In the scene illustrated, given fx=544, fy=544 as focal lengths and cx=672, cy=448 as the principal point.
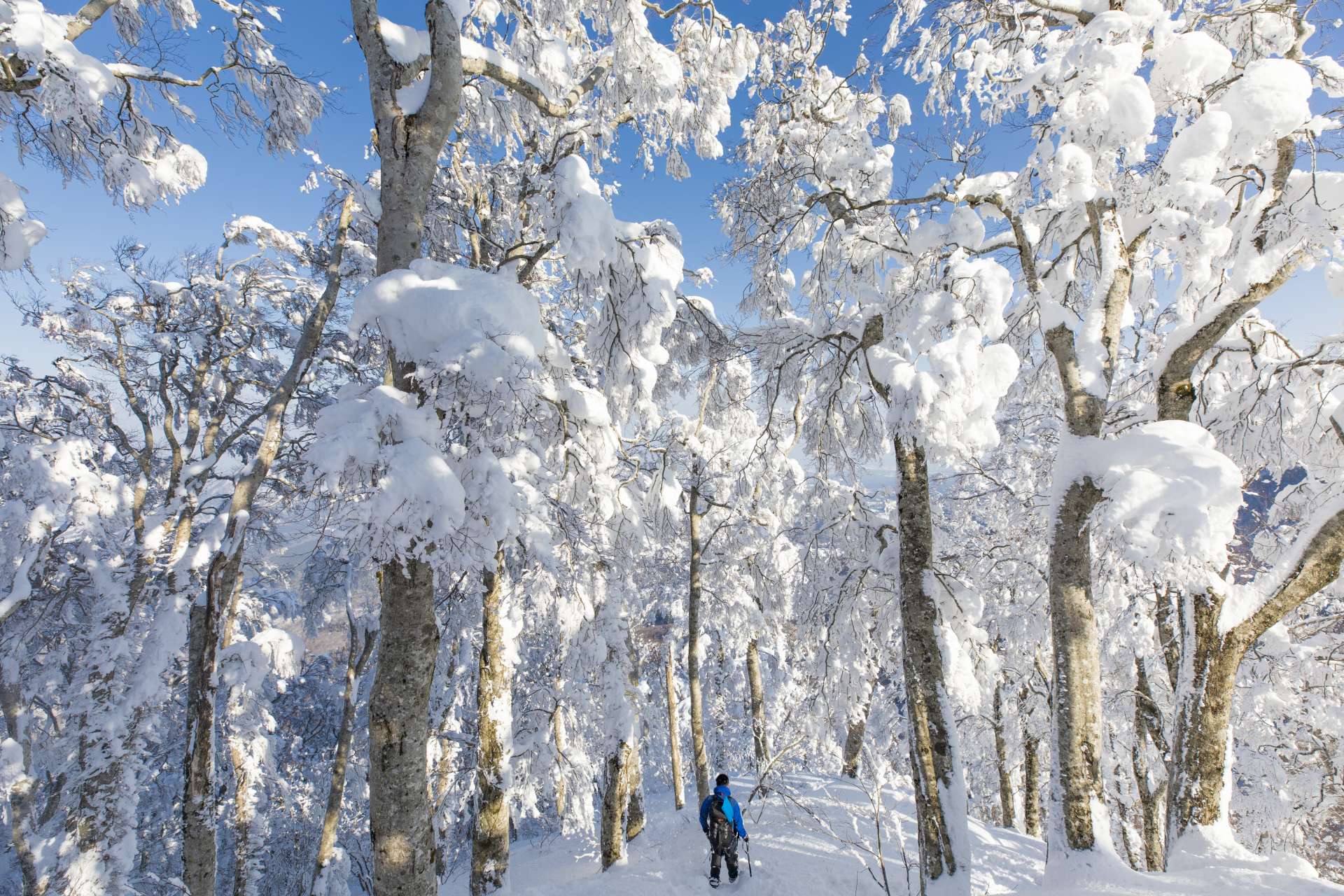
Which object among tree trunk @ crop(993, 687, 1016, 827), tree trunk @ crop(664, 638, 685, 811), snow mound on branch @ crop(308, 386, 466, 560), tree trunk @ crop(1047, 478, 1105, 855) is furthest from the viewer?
tree trunk @ crop(993, 687, 1016, 827)

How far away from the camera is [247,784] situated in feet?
34.3

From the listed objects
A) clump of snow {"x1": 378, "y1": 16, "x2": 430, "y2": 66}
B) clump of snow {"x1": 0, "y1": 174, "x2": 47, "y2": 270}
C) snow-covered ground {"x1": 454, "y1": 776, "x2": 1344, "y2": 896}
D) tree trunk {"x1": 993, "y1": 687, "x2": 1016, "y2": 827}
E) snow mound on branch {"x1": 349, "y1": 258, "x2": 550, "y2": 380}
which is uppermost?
clump of snow {"x1": 378, "y1": 16, "x2": 430, "y2": 66}

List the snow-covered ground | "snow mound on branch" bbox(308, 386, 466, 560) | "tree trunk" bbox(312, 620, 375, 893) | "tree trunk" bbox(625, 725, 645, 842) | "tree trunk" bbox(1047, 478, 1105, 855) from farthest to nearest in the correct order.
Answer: "tree trunk" bbox(625, 725, 645, 842) → "tree trunk" bbox(312, 620, 375, 893) → "tree trunk" bbox(1047, 478, 1105, 855) → the snow-covered ground → "snow mound on branch" bbox(308, 386, 466, 560)

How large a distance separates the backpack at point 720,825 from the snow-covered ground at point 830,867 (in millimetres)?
601

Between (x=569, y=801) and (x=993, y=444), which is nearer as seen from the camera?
(x=993, y=444)

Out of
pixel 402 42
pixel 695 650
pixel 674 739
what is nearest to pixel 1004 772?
pixel 674 739

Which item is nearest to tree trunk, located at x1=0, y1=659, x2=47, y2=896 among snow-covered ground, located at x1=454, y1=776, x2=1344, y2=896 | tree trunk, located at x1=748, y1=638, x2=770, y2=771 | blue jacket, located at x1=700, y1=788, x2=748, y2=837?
snow-covered ground, located at x1=454, y1=776, x2=1344, y2=896

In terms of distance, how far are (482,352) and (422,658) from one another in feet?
5.79

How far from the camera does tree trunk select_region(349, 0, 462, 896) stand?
2.94 m

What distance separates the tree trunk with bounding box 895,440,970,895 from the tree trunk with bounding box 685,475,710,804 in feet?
13.9

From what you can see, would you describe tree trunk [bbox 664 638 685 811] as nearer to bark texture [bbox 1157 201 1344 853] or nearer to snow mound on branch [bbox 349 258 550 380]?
bark texture [bbox 1157 201 1344 853]

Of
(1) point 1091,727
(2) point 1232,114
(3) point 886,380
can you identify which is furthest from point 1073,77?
(1) point 1091,727

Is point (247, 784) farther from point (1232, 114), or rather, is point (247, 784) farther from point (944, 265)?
point (1232, 114)

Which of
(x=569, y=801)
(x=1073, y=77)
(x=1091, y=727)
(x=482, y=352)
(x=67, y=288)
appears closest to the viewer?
(x=482, y=352)
